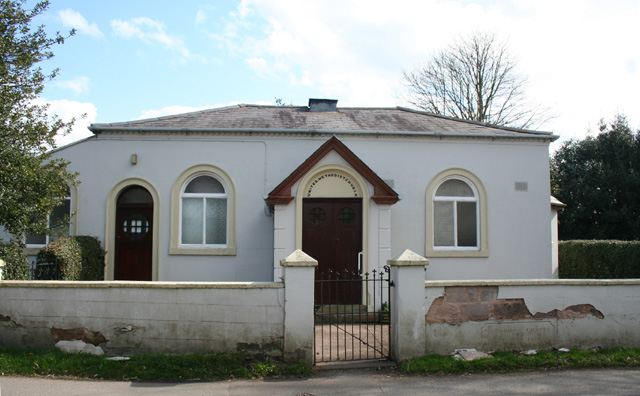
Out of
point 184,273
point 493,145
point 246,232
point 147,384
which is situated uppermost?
point 493,145

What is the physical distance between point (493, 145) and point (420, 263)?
21.8ft

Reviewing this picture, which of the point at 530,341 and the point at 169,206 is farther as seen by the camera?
the point at 169,206

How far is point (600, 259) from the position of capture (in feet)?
50.6

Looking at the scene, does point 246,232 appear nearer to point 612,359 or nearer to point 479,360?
point 479,360

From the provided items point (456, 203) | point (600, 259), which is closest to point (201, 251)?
point (456, 203)

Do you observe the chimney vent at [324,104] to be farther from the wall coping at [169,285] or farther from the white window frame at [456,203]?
the wall coping at [169,285]

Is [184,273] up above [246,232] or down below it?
below

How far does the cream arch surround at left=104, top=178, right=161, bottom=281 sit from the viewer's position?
12.0 metres

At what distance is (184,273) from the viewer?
12078 mm

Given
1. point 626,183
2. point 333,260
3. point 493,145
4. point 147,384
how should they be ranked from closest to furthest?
point 147,384, point 333,260, point 493,145, point 626,183

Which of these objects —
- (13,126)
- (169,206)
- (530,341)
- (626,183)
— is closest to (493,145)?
(530,341)

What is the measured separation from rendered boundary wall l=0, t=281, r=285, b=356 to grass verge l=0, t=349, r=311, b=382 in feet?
0.77

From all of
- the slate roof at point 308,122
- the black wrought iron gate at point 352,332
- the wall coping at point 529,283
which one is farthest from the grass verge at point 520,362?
the slate roof at point 308,122

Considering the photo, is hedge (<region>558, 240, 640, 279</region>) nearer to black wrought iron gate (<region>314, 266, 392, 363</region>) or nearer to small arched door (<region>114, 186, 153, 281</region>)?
black wrought iron gate (<region>314, 266, 392, 363</region>)
